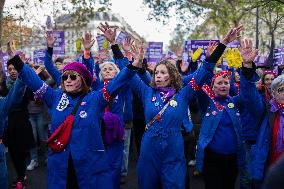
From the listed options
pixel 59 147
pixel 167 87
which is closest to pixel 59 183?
pixel 59 147

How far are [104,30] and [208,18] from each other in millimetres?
19316

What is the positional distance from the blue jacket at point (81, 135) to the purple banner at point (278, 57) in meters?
5.07

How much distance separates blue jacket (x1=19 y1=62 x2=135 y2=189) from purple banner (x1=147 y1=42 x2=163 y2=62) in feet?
24.8

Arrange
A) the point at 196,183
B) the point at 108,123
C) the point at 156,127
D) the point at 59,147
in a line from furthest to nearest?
the point at 196,183 → the point at 108,123 → the point at 156,127 → the point at 59,147

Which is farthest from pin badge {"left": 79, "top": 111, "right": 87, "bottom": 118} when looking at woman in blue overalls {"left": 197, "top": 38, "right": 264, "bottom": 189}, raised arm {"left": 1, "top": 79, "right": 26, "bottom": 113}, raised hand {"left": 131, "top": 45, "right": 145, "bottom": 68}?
woman in blue overalls {"left": 197, "top": 38, "right": 264, "bottom": 189}

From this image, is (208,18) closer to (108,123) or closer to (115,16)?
(108,123)

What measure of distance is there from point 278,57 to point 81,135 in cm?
570

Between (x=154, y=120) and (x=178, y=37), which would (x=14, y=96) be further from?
(x=178, y=37)

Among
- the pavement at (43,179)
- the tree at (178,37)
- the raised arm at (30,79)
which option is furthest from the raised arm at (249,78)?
the tree at (178,37)

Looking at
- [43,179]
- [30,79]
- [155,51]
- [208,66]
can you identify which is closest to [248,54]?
[208,66]

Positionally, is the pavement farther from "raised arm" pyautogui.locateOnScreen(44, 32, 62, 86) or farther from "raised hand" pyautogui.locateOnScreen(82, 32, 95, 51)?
"raised hand" pyautogui.locateOnScreen(82, 32, 95, 51)

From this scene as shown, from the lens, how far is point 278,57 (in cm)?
834

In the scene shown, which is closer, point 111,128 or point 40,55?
point 111,128

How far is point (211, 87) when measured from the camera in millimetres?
4992
